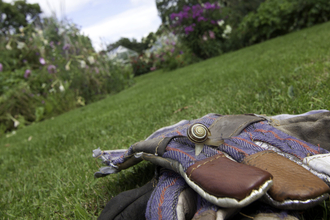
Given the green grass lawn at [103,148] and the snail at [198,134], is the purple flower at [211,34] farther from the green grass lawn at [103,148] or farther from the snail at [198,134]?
the snail at [198,134]

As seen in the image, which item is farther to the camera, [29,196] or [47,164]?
[47,164]

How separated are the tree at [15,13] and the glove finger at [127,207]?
2263cm

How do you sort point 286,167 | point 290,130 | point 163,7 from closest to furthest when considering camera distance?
point 286,167 < point 290,130 < point 163,7

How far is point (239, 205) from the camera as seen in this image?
635 millimetres

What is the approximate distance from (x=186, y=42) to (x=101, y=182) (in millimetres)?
9122

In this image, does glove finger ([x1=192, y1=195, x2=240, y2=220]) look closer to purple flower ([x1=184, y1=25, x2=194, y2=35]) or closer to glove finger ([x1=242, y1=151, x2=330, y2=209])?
glove finger ([x1=242, y1=151, x2=330, y2=209])

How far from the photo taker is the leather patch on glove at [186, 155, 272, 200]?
2.12 ft

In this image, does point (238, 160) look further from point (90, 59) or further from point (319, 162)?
point (90, 59)

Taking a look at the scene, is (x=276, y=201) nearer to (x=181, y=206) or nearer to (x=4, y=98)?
(x=181, y=206)

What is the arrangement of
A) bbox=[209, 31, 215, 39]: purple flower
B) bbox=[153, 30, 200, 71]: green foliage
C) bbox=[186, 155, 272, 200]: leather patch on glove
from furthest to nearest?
bbox=[153, 30, 200, 71]: green foliage
bbox=[209, 31, 215, 39]: purple flower
bbox=[186, 155, 272, 200]: leather patch on glove

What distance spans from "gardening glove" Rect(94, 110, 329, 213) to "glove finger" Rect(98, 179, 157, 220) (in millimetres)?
178

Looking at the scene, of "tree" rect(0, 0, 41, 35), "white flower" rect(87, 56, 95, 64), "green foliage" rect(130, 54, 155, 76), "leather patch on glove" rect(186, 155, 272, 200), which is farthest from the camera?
"tree" rect(0, 0, 41, 35)

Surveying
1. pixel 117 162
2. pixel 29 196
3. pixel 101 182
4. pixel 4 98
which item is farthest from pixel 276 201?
pixel 4 98

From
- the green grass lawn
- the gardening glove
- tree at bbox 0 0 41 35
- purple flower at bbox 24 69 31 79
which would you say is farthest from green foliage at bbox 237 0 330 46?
tree at bbox 0 0 41 35
